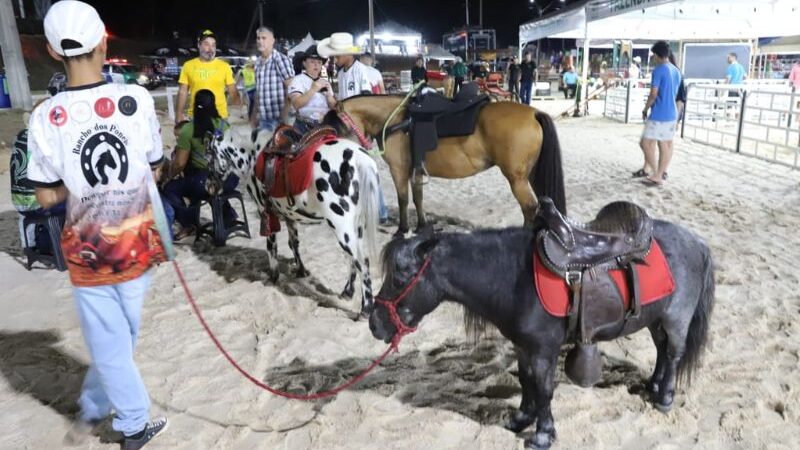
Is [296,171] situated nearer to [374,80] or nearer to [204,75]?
[204,75]

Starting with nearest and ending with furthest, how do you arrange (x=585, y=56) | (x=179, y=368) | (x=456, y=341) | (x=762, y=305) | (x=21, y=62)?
(x=179, y=368) → (x=456, y=341) → (x=762, y=305) → (x=21, y=62) → (x=585, y=56)

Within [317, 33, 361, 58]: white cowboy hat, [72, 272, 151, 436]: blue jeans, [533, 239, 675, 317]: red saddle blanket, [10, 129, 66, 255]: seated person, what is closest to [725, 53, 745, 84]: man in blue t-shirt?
[317, 33, 361, 58]: white cowboy hat

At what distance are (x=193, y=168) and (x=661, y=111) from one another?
5581 millimetres

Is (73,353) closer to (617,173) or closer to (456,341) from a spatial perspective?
(456,341)

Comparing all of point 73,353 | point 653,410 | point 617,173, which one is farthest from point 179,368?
point 617,173

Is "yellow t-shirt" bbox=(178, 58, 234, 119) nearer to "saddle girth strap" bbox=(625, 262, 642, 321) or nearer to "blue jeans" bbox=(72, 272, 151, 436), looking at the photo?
"blue jeans" bbox=(72, 272, 151, 436)

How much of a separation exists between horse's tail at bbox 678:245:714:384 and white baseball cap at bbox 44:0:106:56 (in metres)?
2.61

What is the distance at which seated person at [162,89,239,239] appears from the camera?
4.95 m

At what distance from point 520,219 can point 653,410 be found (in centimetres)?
327

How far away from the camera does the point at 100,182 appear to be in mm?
1965

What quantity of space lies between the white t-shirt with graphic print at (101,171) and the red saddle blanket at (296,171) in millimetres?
1551

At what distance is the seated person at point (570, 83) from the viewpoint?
20594 millimetres

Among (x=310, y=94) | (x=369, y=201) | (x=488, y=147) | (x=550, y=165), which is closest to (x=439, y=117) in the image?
(x=488, y=147)

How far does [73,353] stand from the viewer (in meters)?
3.28
